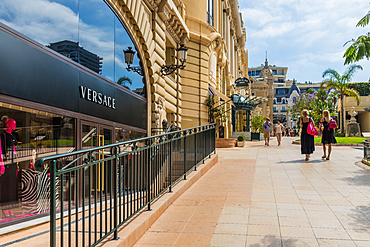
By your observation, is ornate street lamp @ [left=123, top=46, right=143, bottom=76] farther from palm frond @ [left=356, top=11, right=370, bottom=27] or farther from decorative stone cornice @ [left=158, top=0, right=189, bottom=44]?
palm frond @ [left=356, top=11, right=370, bottom=27]

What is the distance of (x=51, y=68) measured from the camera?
20.5ft

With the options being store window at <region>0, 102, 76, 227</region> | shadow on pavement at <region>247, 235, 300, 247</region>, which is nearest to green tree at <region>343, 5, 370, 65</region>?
shadow on pavement at <region>247, 235, 300, 247</region>

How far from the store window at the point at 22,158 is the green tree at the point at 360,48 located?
23.6 feet

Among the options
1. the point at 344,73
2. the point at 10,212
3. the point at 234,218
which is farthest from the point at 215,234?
the point at 344,73

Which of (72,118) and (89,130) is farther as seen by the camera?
(89,130)

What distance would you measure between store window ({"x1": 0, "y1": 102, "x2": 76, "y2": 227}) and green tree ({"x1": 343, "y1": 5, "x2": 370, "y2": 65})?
284 inches

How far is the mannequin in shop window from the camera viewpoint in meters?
4.91

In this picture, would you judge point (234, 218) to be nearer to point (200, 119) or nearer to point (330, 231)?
point (330, 231)

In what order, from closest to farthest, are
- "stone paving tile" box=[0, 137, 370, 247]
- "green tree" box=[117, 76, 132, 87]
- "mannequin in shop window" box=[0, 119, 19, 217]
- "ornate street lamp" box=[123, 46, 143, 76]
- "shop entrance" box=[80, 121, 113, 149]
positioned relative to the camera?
"stone paving tile" box=[0, 137, 370, 247]
"mannequin in shop window" box=[0, 119, 19, 217]
"shop entrance" box=[80, 121, 113, 149]
"green tree" box=[117, 76, 132, 87]
"ornate street lamp" box=[123, 46, 143, 76]

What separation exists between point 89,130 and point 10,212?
10.5ft

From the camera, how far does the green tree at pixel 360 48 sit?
7777 mm

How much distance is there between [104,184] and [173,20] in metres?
11.6

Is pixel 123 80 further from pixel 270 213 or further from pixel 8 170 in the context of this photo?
pixel 270 213

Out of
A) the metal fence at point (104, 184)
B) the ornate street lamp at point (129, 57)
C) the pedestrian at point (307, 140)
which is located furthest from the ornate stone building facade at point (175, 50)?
the pedestrian at point (307, 140)
